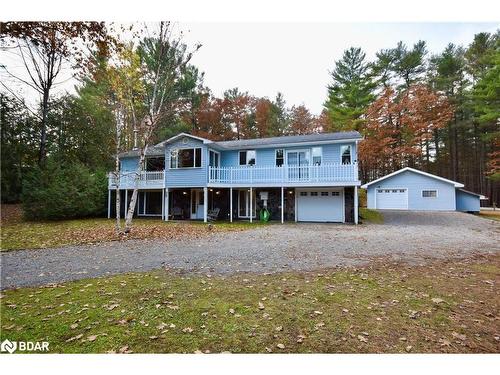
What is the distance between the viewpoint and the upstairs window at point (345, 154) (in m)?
14.8

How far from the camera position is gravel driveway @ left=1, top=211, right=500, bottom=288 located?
540 centimetres

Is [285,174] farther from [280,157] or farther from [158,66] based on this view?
[158,66]

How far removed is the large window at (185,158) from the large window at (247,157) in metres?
2.95

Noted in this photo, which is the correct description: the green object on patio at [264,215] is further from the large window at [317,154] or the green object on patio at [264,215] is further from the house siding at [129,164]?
the house siding at [129,164]

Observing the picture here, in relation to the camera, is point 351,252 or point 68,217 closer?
point 351,252

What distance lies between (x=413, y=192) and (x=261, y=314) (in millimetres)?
23160

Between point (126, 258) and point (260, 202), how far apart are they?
36.4 feet

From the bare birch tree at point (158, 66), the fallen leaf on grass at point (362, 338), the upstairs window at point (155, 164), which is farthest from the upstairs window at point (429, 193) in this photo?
the fallen leaf on grass at point (362, 338)

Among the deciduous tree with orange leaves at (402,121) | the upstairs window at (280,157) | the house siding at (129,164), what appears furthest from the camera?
the deciduous tree with orange leaves at (402,121)

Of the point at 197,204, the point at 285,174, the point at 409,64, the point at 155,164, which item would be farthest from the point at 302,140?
the point at 409,64

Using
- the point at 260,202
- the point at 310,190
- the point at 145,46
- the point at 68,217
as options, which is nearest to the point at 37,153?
the point at 68,217

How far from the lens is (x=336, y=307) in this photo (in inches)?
135

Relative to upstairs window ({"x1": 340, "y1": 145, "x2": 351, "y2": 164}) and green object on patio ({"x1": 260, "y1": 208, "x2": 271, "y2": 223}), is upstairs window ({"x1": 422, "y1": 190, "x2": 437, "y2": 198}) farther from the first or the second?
green object on patio ({"x1": 260, "y1": 208, "x2": 271, "y2": 223})

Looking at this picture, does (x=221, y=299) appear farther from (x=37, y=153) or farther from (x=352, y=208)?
(x=37, y=153)
